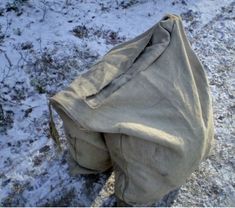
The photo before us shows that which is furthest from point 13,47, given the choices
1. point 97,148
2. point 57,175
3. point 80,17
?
point 97,148

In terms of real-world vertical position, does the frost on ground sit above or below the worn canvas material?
below

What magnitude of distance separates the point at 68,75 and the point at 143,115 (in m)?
1.23

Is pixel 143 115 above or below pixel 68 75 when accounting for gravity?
above

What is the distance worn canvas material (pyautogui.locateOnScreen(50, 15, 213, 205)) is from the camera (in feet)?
7.16

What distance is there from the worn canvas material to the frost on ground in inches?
13.3

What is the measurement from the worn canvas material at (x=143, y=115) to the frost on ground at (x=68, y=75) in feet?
1.11

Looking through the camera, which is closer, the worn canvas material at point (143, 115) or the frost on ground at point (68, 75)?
the worn canvas material at point (143, 115)

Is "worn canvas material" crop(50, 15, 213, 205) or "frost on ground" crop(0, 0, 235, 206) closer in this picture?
"worn canvas material" crop(50, 15, 213, 205)

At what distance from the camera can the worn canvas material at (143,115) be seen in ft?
7.16

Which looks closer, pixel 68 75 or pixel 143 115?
pixel 143 115

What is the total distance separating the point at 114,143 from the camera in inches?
89.2

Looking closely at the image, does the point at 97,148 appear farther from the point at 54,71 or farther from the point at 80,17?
the point at 80,17

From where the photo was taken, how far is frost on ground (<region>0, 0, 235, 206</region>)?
8.75 feet

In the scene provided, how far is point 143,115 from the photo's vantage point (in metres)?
2.24
